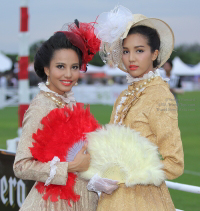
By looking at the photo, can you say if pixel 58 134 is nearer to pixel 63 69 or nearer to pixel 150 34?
pixel 63 69

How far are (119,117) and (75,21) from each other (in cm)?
75

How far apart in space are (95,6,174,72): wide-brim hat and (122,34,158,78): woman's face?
0.21 ft

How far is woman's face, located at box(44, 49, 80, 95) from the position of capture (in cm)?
215

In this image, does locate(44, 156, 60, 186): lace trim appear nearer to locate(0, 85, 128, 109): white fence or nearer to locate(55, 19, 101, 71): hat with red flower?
locate(55, 19, 101, 71): hat with red flower

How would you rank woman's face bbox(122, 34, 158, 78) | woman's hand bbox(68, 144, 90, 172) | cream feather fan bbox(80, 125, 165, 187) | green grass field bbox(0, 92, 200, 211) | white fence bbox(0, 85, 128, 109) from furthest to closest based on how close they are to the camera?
white fence bbox(0, 85, 128, 109) → green grass field bbox(0, 92, 200, 211) → woman's face bbox(122, 34, 158, 78) → woman's hand bbox(68, 144, 90, 172) → cream feather fan bbox(80, 125, 165, 187)

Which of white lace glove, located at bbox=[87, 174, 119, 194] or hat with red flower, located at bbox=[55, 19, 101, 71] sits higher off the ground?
hat with red flower, located at bbox=[55, 19, 101, 71]

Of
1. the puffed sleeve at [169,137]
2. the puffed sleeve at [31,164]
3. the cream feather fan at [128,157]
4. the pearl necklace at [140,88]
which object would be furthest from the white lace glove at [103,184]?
the pearl necklace at [140,88]

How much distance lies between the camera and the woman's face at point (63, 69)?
215 centimetres

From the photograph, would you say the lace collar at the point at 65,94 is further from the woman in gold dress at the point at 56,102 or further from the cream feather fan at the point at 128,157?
the cream feather fan at the point at 128,157

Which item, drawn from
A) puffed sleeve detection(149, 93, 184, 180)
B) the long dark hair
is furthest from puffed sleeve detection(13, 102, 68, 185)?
the long dark hair

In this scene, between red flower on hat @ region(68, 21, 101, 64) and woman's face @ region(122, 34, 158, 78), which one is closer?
woman's face @ region(122, 34, 158, 78)

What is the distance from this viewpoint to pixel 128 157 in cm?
177

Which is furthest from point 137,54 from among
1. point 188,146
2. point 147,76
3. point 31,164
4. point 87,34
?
point 188,146

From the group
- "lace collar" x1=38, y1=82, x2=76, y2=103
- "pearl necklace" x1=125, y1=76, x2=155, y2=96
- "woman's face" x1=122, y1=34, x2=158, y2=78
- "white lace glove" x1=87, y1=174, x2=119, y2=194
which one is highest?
"woman's face" x1=122, y1=34, x2=158, y2=78
